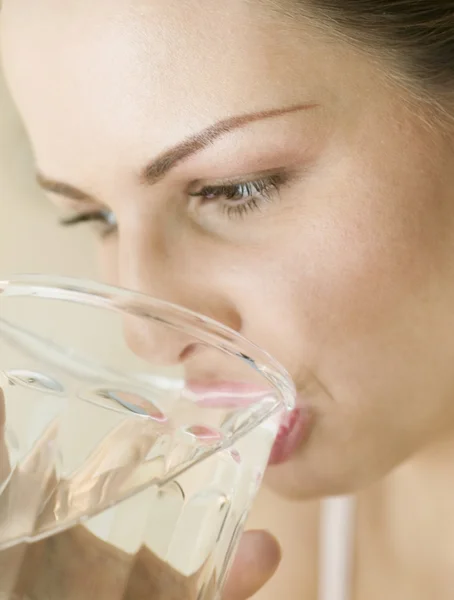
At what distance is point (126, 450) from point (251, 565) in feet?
0.73

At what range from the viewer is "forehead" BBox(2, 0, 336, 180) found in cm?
55

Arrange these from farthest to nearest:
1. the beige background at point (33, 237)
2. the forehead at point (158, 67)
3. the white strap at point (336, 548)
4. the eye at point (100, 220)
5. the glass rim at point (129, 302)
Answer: the beige background at point (33, 237) → the white strap at point (336, 548) → the eye at point (100, 220) → the forehead at point (158, 67) → the glass rim at point (129, 302)

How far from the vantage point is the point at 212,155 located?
0.56 meters

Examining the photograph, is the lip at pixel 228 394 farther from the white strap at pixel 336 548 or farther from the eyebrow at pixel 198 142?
the white strap at pixel 336 548

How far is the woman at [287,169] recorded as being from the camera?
0.55 meters

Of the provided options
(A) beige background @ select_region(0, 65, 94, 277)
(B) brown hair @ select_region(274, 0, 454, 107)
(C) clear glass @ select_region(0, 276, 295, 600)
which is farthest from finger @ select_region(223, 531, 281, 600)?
(A) beige background @ select_region(0, 65, 94, 277)

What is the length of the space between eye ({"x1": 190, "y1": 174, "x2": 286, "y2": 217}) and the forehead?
58 mm

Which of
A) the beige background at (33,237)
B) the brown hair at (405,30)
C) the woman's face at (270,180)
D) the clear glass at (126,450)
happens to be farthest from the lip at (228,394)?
the beige background at (33,237)

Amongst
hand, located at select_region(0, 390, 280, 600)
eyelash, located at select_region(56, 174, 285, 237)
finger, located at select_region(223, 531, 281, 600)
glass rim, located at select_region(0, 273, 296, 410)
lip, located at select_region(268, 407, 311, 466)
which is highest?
eyelash, located at select_region(56, 174, 285, 237)

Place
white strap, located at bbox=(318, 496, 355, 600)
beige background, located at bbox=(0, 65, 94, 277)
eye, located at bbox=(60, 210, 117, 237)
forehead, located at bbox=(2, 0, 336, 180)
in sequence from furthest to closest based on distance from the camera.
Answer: beige background, located at bbox=(0, 65, 94, 277) → white strap, located at bbox=(318, 496, 355, 600) → eye, located at bbox=(60, 210, 117, 237) → forehead, located at bbox=(2, 0, 336, 180)

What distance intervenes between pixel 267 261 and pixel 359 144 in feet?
0.39

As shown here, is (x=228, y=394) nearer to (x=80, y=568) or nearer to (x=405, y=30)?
(x=80, y=568)

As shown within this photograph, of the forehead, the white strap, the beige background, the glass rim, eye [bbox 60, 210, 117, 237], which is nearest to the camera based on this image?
the glass rim

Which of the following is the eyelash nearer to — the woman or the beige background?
the woman
